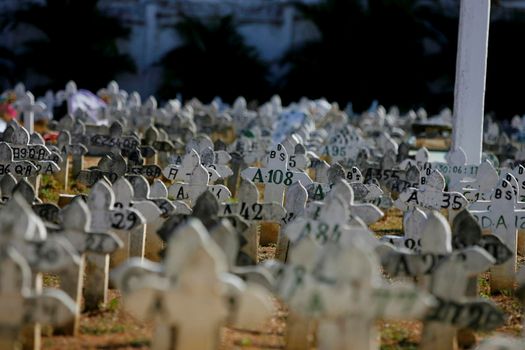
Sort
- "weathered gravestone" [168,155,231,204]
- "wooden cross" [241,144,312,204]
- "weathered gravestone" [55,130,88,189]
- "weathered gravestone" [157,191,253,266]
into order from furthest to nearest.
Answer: "weathered gravestone" [55,130,88,189]
"wooden cross" [241,144,312,204]
"weathered gravestone" [168,155,231,204]
"weathered gravestone" [157,191,253,266]

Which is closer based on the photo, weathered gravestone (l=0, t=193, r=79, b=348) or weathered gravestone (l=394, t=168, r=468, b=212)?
weathered gravestone (l=0, t=193, r=79, b=348)

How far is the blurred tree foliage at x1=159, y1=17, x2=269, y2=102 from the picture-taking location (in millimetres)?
31641

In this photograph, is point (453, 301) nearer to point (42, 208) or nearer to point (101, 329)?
point (101, 329)

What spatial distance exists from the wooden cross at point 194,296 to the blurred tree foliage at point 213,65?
26518 mm

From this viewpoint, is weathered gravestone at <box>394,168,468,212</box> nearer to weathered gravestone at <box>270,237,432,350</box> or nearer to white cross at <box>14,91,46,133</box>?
weathered gravestone at <box>270,237,432,350</box>

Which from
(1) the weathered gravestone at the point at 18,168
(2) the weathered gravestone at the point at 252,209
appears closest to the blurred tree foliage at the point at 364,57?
(1) the weathered gravestone at the point at 18,168

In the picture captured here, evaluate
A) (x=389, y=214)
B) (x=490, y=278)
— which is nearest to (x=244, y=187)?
(x=490, y=278)

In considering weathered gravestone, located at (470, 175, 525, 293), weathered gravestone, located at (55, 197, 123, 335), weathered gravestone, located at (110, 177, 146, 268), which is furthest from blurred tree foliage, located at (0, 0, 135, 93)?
weathered gravestone, located at (55, 197, 123, 335)

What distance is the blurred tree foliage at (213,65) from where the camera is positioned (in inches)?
1246

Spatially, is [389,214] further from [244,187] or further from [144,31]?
[144,31]

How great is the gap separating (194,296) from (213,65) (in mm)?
27374

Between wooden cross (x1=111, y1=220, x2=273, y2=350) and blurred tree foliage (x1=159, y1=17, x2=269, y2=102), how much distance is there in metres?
26.5

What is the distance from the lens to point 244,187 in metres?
8.03

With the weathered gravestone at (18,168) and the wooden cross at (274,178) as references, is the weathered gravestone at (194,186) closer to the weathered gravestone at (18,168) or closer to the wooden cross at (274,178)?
the wooden cross at (274,178)
